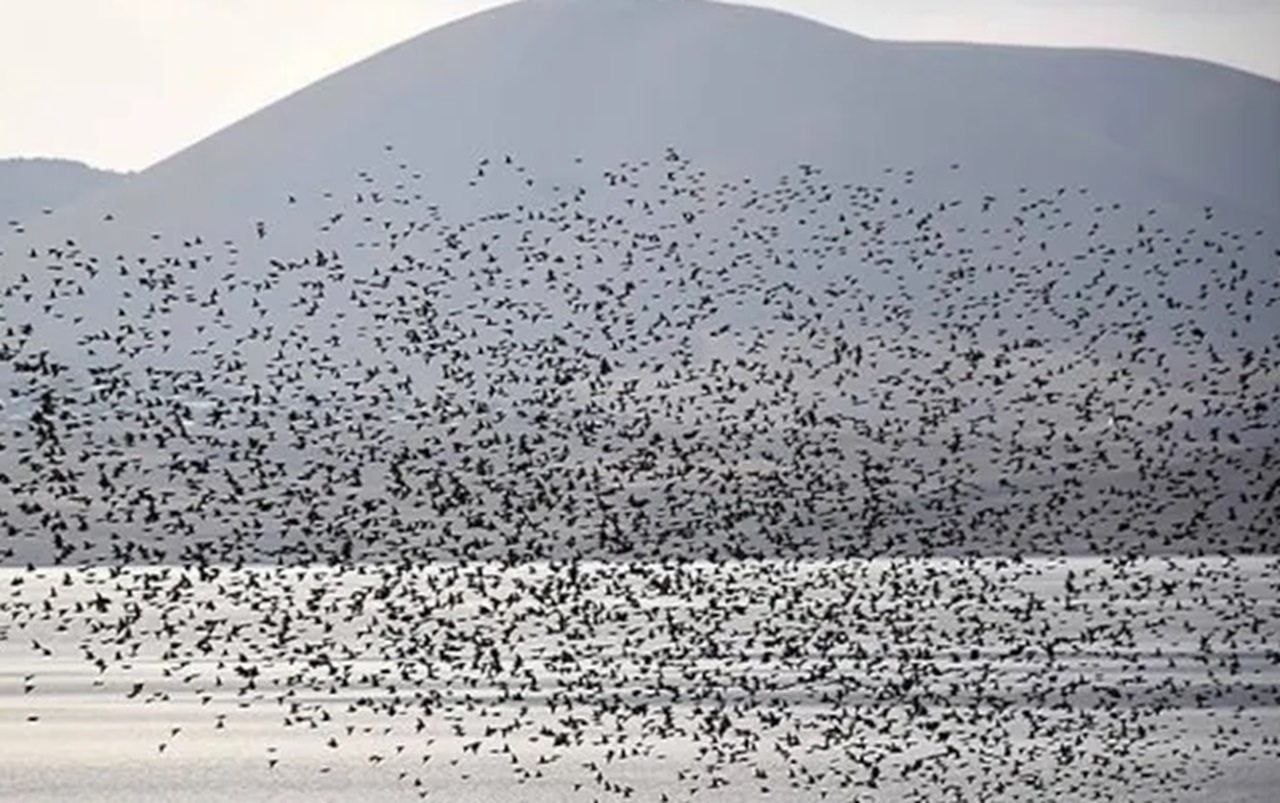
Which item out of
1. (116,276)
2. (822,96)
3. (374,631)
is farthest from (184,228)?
(374,631)

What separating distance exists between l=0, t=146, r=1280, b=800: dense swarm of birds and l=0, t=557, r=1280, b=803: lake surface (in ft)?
0.76

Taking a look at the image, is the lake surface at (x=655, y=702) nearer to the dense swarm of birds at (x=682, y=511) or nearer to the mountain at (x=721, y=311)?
the dense swarm of birds at (x=682, y=511)

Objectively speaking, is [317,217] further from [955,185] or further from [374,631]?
[374,631]

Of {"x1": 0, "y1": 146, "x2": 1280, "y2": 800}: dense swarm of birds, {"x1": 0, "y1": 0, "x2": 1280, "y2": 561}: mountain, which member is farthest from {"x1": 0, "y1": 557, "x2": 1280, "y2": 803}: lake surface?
{"x1": 0, "y1": 0, "x2": 1280, "y2": 561}: mountain

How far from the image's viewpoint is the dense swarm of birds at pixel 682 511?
193ft

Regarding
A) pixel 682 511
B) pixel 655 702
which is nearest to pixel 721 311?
pixel 682 511

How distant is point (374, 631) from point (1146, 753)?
34949 millimetres

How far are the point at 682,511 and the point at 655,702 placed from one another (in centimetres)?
4988

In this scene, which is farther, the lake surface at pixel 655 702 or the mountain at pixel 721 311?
the mountain at pixel 721 311

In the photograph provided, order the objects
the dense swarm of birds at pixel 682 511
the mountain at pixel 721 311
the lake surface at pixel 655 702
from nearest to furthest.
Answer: the lake surface at pixel 655 702, the dense swarm of birds at pixel 682 511, the mountain at pixel 721 311

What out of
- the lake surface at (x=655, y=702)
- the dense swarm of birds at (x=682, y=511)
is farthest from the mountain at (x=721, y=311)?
the lake surface at (x=655, y=702)

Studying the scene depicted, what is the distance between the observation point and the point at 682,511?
4616 inches

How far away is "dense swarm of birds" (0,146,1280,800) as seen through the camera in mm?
58844

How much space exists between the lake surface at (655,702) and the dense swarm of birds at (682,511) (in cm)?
23
